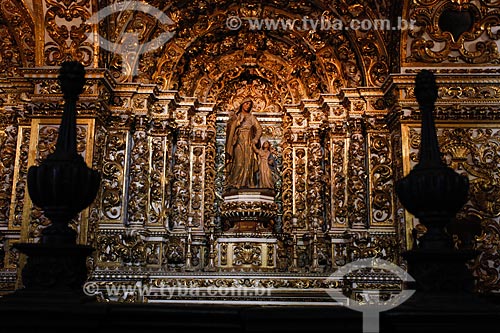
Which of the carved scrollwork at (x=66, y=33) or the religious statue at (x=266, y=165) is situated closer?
the carved scrollwork at (x=66, y=33)

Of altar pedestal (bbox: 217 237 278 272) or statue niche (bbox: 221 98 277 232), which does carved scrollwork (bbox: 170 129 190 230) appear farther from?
altar pedestal (bbox: 217 237 278 272)

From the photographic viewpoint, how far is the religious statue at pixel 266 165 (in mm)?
11453

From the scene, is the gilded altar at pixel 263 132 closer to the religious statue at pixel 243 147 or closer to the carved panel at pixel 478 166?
the carved panel at pixel 478 166

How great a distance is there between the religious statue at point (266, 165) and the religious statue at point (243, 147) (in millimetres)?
103

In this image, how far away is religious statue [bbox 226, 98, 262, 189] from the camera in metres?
11.4

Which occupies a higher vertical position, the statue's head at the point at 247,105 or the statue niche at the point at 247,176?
the statue's head at the point at 247,105

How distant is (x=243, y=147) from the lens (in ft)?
38.5

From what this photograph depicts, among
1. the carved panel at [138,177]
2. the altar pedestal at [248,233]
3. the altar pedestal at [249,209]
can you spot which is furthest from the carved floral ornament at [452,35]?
the carved panel at [138,177]

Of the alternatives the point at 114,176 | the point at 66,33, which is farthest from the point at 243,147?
the point at 66,33

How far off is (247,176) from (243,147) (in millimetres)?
749

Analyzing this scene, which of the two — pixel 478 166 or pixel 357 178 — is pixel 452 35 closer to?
pixel 478 166

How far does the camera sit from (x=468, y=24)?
9.76m

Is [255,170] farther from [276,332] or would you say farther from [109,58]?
[276,332]

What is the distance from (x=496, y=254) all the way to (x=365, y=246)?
233cm
